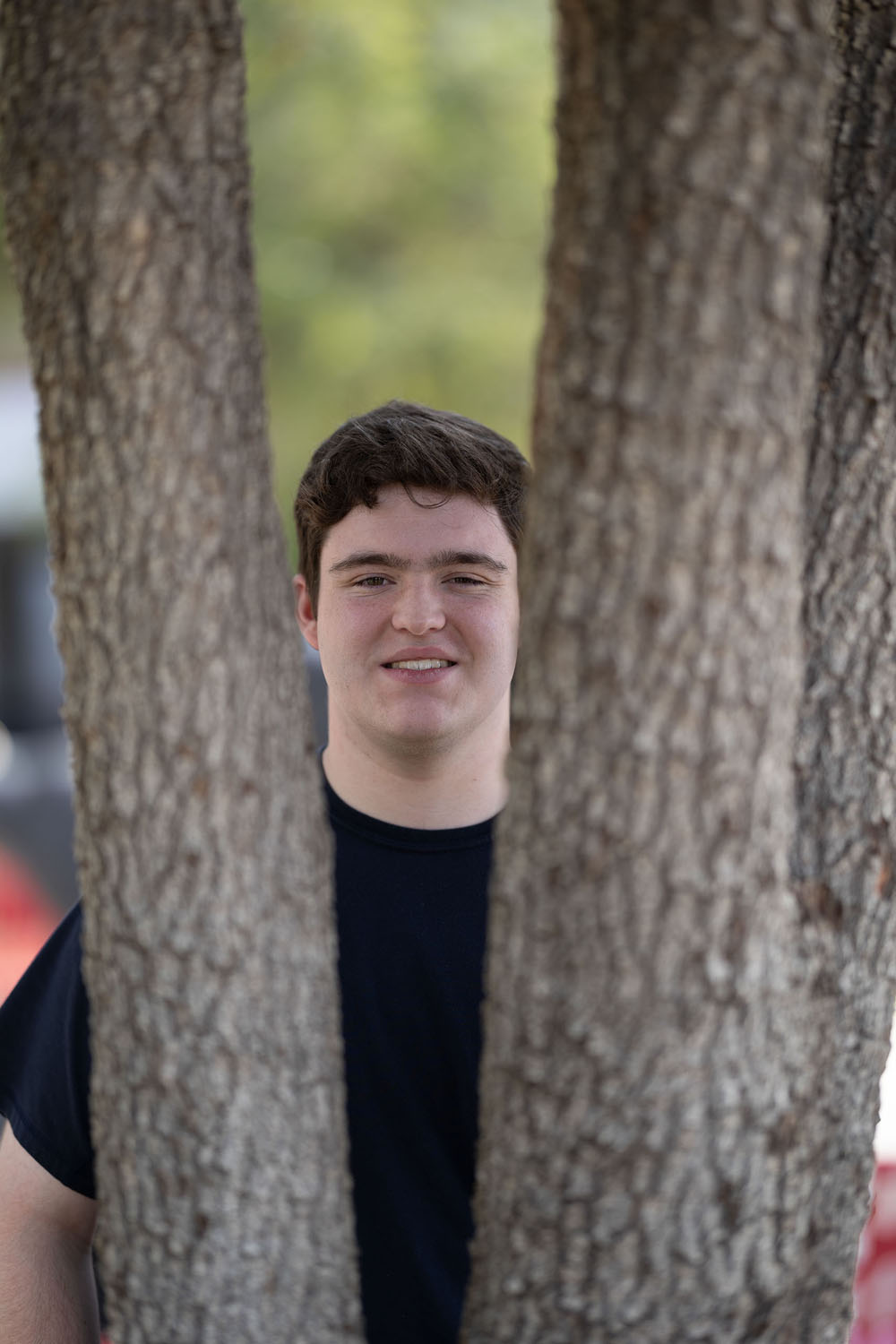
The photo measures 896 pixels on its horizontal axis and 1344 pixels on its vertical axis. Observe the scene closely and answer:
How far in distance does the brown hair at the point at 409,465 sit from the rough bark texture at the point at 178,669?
1027 millimetres

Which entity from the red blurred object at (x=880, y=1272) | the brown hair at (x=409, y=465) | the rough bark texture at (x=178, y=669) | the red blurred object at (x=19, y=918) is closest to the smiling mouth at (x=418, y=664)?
the brown hair at (x=409, y=465)

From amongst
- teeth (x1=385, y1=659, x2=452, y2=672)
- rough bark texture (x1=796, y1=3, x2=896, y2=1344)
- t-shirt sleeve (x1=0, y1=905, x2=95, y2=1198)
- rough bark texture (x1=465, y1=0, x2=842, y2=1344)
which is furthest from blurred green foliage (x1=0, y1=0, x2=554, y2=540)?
rough bark texture (x1=465, y1=0, x2=842, y2=1344)

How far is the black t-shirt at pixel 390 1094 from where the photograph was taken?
248 centimetres

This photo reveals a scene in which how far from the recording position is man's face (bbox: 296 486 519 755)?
2789mm

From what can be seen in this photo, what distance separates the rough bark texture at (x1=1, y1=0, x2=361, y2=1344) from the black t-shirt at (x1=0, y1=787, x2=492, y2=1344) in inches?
26.3

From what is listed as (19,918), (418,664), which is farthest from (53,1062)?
(19,918)

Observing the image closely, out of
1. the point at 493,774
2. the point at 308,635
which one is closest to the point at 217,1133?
the point at 493,774

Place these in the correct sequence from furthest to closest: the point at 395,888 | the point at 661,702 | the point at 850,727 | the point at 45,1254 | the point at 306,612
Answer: the point at 306,612
the point at 395,888
the point at 45,1254
the point at 850,727
the point at 661,702

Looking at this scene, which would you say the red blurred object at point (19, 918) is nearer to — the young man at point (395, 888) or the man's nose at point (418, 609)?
the young man at point (395, 888)

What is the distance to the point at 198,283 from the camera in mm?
1735

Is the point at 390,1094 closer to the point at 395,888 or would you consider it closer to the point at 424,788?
the point at 395,888

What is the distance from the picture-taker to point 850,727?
6.12 feet

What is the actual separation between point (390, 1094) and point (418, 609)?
2.84ft

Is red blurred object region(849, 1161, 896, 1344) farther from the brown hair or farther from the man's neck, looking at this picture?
the brown hair
